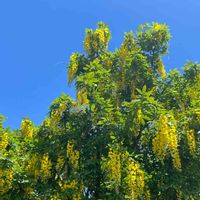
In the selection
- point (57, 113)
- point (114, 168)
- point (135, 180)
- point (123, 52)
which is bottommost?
point (135, 180)

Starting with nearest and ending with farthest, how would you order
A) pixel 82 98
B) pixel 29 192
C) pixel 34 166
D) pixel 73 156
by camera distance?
pixel 29 192, pixel 73 156, pixel 34 166, pixel 82 98

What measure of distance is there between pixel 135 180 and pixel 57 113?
10.9 feet

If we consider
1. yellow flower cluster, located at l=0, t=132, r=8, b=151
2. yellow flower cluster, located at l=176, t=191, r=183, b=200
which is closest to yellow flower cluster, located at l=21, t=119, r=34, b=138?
yellow flower cluster, located at l=0, t=132, r=8, b=151

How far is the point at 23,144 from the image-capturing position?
1324 cm

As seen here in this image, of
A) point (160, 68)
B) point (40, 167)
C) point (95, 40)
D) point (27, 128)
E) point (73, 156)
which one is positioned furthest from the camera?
point (95, 40)

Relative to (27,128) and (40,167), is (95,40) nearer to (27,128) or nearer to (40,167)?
(27,128)

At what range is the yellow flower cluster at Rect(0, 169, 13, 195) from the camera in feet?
37.3

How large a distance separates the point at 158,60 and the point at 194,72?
186 cm

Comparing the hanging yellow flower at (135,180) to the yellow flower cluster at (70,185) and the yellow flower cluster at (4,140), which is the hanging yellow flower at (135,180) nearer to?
the yellow flower cluster at (70,185)

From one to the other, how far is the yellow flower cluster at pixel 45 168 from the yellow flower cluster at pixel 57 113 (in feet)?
3.76

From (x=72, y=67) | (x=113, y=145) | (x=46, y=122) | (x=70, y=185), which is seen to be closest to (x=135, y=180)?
(x=113, y=145)

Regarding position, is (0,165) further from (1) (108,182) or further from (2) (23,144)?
(1) (108,182)

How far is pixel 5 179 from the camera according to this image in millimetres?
11422

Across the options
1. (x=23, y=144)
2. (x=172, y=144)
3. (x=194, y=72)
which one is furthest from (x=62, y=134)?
(x=194, y=72)
